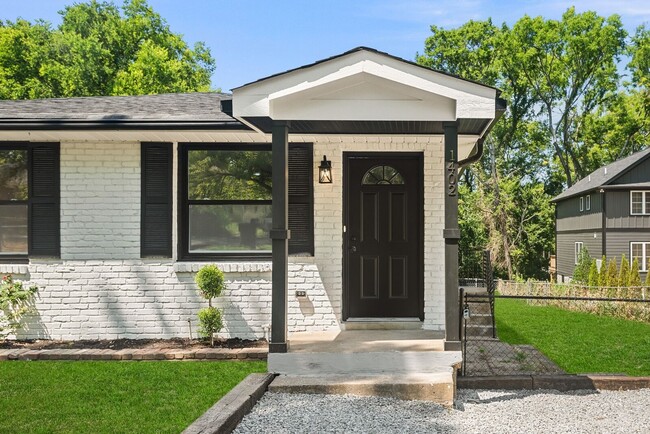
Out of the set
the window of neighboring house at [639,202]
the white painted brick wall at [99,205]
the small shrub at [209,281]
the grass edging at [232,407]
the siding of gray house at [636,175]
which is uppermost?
the siding of gray house at [636,175]

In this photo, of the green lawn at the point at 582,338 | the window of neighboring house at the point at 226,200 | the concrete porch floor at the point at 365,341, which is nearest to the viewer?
the concrete porch floor at the point at 365,341

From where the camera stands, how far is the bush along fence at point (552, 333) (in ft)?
21.7

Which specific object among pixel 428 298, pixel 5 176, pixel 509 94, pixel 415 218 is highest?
pixel 509 94

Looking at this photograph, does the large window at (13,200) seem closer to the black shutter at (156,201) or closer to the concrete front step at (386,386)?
the black shutter at (156,201)

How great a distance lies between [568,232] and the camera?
30688 mm

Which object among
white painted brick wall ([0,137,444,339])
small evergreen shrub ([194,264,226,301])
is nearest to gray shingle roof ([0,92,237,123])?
white painted brick wall ([0,137,444,339])

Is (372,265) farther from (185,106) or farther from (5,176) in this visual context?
(5,176)

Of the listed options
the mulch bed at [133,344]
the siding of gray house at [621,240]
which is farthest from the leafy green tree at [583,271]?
the mulch bed at [133,344]

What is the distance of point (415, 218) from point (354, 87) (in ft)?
8.60

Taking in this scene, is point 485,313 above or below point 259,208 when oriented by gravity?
below

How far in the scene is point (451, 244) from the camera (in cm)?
572

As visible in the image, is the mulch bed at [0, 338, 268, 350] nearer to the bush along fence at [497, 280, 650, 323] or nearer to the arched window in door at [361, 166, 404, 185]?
the arched window in door at [361, 166, 404, 185]

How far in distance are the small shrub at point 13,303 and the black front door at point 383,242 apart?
4083 mm

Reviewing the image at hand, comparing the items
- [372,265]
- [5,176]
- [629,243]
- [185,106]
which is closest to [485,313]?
[372,265]
